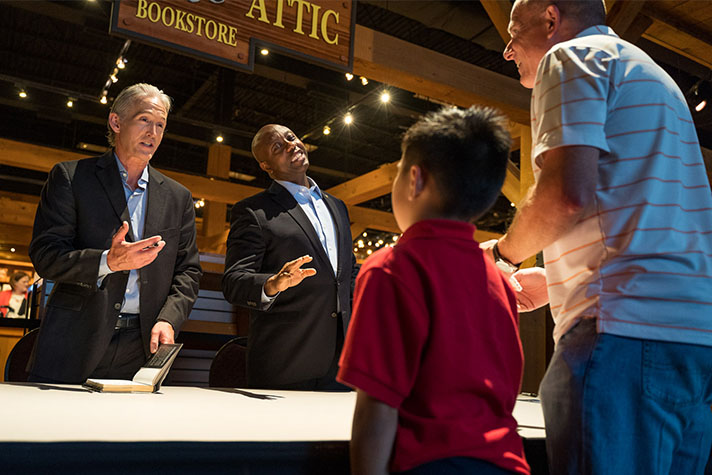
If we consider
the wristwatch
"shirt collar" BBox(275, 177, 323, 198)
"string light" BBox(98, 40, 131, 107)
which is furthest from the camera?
"string light" BBox(98, 40, 131, 107)

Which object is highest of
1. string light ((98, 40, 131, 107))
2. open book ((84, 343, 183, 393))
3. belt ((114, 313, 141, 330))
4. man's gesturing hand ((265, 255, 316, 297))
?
string light ((98, 40, 131, 107))

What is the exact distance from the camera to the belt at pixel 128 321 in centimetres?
198

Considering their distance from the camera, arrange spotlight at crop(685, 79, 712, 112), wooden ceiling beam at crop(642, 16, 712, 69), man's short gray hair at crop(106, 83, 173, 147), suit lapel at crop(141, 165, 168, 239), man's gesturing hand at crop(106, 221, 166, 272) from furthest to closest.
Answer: spotlight at crop(685, 79, 712, 112)
wooden ceiling beam at crop(642, 16, 712, 69)
man's short gray hair at crop(106, 83, 173, 147)
suit lapel at crop(141, 165, 168, 239)
man's gesturing hand at crop(106, 221, 166, 272)

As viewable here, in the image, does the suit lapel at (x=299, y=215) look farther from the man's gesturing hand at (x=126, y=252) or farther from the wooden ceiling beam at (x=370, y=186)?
the wooden ceiling beam at (x=370, y=186)

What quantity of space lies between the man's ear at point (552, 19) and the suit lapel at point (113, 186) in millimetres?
1463

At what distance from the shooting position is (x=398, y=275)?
33.7 inches

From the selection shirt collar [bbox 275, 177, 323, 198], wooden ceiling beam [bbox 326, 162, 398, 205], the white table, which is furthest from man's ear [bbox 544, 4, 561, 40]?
wooden ceiling beam [bbox 326, 162, 398, 205]

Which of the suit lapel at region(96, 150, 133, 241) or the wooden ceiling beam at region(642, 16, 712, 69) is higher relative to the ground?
the wooden ceiling beam at region(642, 16, 712, 69)

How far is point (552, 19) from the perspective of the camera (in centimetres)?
136

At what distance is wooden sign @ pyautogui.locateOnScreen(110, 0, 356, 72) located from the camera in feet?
9.73

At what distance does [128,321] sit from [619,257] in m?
1.55

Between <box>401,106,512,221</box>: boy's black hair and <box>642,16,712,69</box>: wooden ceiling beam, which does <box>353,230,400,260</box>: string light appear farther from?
<box>401,106,512,221</box>: boy's black hair

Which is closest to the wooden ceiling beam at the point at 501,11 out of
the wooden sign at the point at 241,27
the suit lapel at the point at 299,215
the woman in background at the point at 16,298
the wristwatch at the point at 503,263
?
the wooden sign at the point at 241,27

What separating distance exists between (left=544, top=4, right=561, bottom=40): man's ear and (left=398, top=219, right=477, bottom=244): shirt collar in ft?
2.22
